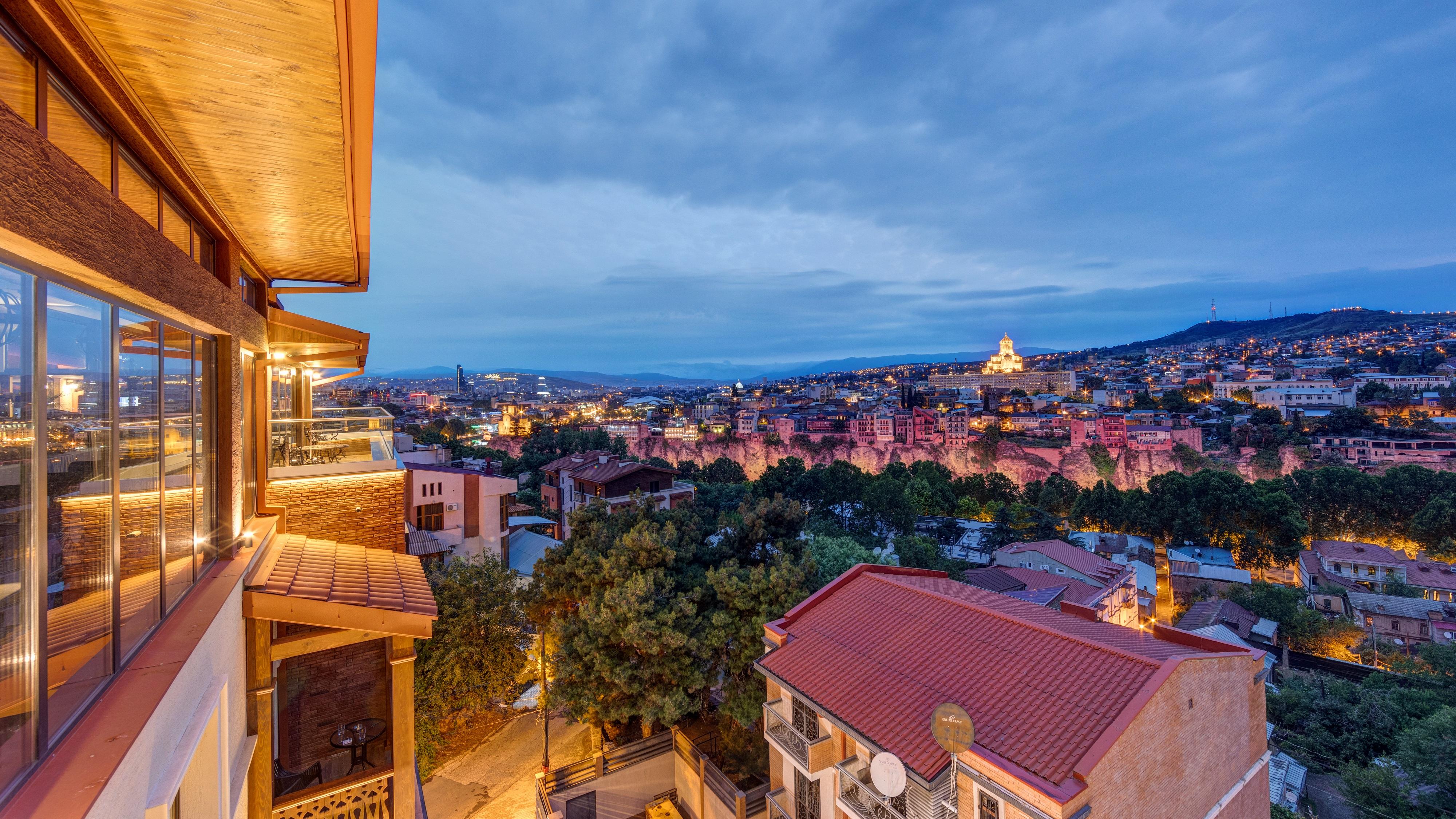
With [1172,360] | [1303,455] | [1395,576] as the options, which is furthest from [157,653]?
[1172,360]

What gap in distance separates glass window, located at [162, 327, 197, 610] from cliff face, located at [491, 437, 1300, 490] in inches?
1708

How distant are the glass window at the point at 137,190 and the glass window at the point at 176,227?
101mm

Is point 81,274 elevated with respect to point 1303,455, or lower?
elevated

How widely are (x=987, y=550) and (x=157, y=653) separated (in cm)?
3461

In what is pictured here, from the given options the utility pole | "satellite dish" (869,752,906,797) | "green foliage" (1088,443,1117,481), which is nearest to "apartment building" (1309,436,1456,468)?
"green foliage" (1088,443,1117,481)

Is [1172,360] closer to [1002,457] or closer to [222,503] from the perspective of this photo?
[1002,457]

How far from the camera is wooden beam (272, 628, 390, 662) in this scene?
3.84m

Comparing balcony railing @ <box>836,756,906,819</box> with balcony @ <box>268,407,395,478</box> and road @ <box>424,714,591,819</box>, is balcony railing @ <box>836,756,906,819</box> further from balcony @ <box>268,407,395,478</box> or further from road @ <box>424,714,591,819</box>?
balcony @ <box>268,407,395,478</box>

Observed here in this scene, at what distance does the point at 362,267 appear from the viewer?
516 cm

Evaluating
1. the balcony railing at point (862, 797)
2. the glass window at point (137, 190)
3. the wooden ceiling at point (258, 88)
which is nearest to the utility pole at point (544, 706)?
the balcony railing at point (862, 797)

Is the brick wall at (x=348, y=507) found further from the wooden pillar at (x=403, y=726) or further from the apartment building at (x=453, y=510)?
the apartment building at (x=453, y=510)

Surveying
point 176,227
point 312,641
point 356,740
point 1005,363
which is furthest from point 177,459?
point 1005,363

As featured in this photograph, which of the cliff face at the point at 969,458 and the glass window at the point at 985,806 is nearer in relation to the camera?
the glass window at the point at 985,806

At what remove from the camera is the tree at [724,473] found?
43.7 metres
